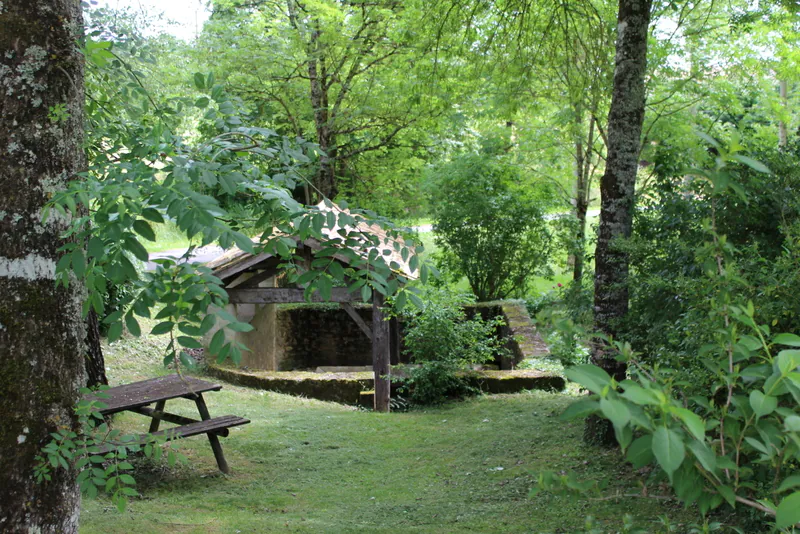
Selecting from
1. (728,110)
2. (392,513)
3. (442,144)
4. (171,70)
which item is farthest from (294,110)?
(392,513)

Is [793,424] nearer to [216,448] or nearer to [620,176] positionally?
[620,176]

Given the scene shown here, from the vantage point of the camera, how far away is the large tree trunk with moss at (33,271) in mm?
2713

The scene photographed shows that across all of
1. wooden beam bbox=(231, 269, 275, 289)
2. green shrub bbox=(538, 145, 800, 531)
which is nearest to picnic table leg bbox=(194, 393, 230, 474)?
wooden beam bbox=(231, 269, 275, 289)

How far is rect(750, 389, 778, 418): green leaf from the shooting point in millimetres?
1214

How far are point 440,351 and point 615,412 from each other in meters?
9.46

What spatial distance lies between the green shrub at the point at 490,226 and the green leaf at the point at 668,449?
14736 millimetres

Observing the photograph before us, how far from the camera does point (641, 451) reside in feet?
3.89

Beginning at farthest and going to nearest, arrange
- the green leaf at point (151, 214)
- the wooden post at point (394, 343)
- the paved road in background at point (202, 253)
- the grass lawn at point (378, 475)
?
the paved road in background at point (202, 253) → the wooden post at point (394, 343) → the grass lawn at point (378, 475) → the green leaf at point (151, 214)

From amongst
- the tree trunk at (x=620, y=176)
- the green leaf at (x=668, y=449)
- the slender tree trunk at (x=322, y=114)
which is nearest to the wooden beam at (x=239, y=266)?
the slender tree trunk at (x=322, y=114)

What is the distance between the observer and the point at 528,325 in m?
13.5

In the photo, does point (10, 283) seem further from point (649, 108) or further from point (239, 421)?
point (649, 108)

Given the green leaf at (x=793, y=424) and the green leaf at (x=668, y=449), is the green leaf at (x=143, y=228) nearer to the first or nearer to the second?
the green leaf at (x=668, y=449)

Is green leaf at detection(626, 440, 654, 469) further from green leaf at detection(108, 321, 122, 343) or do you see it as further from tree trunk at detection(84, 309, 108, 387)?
tree trunk at detection(84, 309, 108, 387)

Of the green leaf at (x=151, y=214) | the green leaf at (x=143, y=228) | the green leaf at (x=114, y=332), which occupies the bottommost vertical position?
the green leaf at (x=114, y=332)
